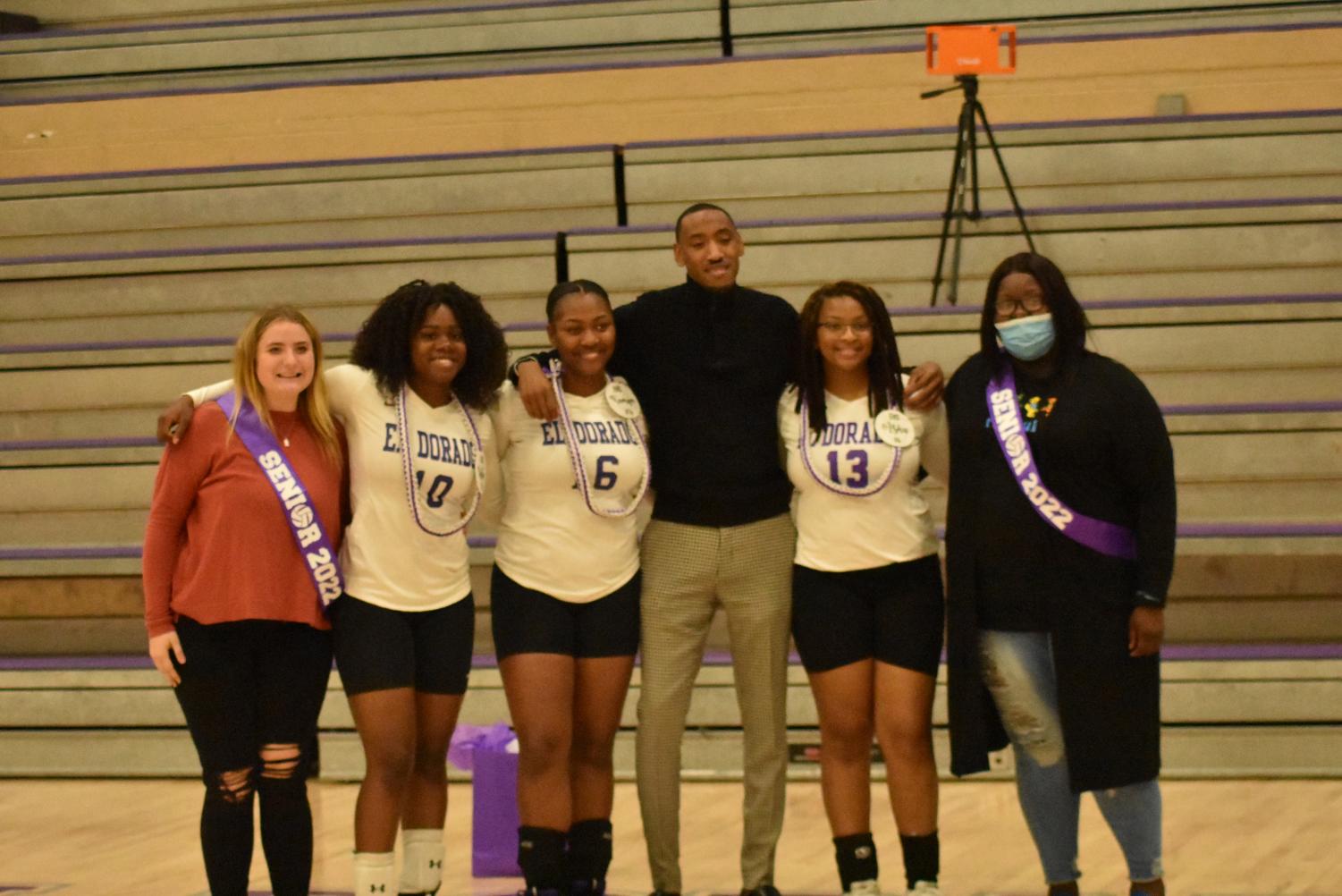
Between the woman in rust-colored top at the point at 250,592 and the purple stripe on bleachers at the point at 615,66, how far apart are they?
13.0ft

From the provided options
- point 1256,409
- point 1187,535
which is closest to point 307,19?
point 1256,409

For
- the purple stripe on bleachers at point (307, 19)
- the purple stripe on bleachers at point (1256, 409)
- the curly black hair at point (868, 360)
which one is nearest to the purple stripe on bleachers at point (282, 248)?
the purple stripe on bleachers at point (307, 19)

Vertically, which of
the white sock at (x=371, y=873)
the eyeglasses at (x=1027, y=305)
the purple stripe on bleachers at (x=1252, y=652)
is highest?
Result: the eyeglasses at (x=1027, y=305)

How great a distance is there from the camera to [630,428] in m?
3.21

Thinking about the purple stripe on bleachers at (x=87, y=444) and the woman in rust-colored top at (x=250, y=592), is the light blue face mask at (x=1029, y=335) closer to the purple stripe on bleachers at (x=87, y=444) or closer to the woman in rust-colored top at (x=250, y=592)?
the woman in rust-colored top at (x=250, y=592)

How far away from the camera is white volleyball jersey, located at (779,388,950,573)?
3.11m

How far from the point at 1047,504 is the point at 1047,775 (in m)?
0.51

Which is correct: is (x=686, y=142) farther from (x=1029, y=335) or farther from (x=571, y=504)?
(x=1029, y=335)

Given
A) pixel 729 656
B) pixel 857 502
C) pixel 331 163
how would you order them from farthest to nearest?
pixel 331 163 < pixel 729 656 < pixel 857 502

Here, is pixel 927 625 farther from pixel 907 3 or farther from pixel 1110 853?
pixel 907 3

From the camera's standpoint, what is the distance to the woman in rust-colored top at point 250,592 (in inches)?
115

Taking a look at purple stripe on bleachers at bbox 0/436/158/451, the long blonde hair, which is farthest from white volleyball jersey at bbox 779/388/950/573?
A: purple stripe on bleachers at bbox 0/436/158/451

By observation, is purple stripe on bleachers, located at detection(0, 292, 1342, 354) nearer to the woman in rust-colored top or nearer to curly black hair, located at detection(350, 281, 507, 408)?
curly black hair, located at detection(350, 281, 507, 408)

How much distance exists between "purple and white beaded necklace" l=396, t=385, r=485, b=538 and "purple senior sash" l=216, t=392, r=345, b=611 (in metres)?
0.17
